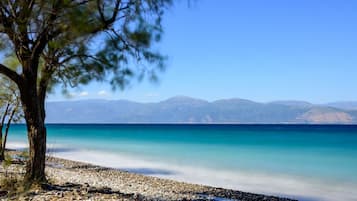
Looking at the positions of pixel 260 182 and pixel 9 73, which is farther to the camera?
pixel 260 182

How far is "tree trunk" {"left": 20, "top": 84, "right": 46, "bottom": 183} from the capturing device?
28.6 ft

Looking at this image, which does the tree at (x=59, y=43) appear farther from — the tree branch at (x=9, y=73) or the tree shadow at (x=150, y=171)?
the tree shadow at (x=150, y=171)

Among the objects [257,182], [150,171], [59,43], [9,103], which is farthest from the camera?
[150,171]

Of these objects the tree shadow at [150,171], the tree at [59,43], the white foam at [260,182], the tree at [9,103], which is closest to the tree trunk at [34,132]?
the tree at [59,43]

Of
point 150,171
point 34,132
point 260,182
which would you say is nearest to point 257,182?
point 260,182

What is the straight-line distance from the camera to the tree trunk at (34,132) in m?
8.71

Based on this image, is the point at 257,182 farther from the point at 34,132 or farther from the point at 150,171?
the point at 34,132

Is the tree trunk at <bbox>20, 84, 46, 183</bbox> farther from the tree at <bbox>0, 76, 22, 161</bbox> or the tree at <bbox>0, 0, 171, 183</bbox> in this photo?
the tree at <bbox>0, 76, 22, 161</bbox>

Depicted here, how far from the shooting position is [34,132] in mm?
8844

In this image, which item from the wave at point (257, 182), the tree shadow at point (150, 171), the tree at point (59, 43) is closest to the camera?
the tree at point (59, 43)

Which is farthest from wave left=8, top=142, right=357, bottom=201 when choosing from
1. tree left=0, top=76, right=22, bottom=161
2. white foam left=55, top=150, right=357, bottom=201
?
tree left=0, top=76, right=22, bottom=161

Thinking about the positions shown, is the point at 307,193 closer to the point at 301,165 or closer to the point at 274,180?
the point at 274,180

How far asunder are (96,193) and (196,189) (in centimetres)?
451

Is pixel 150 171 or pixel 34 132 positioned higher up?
pixel 34 132
